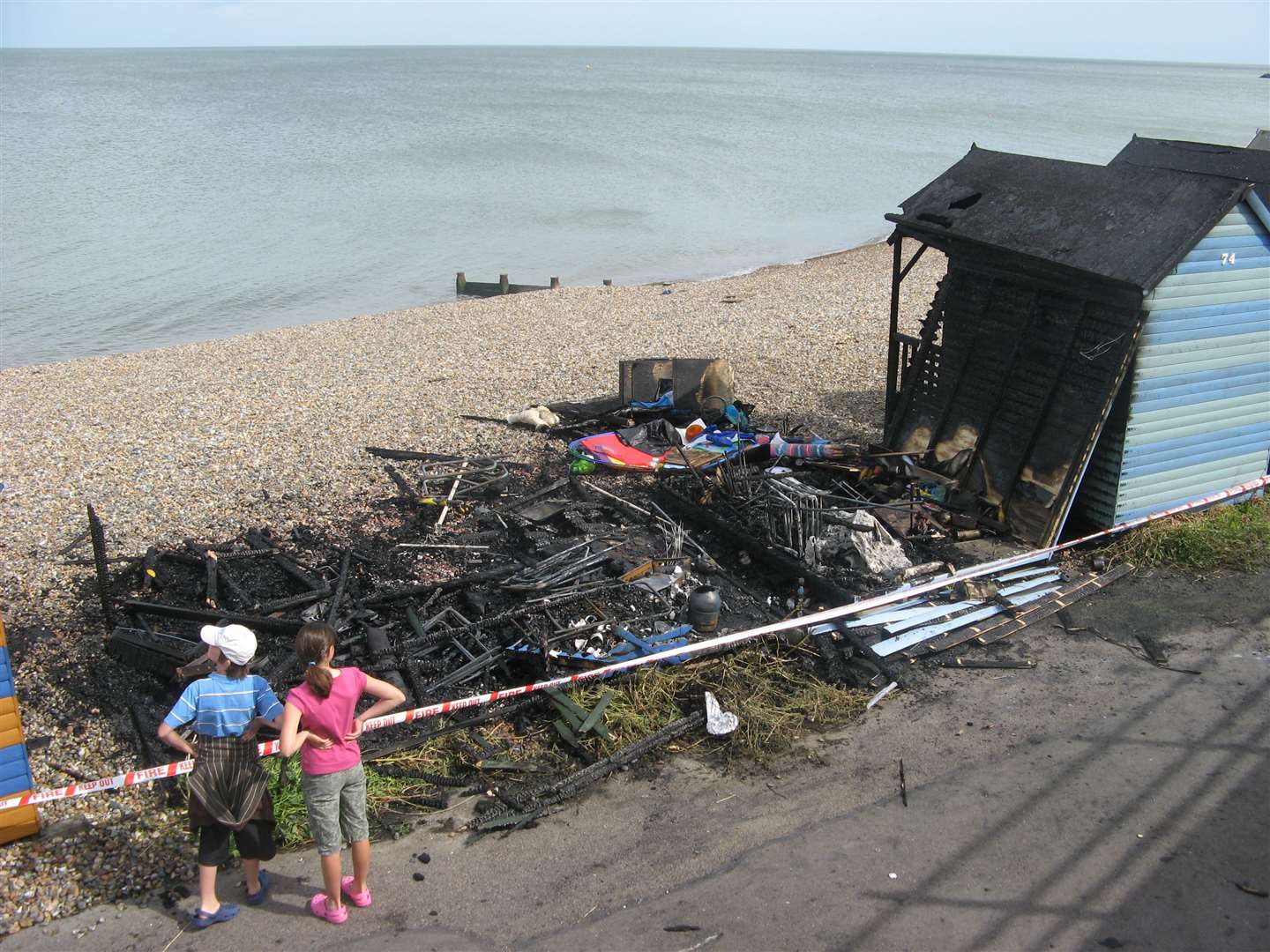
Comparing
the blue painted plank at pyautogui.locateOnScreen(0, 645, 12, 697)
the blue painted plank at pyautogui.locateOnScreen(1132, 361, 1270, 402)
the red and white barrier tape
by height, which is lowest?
the red and white barrier tape

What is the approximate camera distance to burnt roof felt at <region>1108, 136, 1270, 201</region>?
1270 centimetres

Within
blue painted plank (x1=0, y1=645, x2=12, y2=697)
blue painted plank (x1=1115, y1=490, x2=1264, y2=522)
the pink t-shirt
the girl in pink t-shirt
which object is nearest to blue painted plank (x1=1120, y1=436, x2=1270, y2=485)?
blue painted plank (x1=1115, y1=490, x2=1264, y2=522)

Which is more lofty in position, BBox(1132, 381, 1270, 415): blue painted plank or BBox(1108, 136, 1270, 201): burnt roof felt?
BBox(1108, 136, 1270, 201): burnt roof felt

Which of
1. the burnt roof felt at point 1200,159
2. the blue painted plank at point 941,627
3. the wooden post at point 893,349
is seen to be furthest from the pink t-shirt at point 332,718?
the burnt roof felt at point 1200,159

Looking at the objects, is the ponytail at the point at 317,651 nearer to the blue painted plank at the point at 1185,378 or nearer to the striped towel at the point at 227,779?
the striped towel at the point at 227,779

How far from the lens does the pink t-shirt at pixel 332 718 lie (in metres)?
5.27

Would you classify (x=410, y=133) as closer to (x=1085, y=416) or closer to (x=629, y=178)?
(x=629, y=178)

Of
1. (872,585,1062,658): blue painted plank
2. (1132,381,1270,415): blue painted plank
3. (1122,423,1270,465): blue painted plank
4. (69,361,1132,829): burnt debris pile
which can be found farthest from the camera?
(1122,423,1270,465): blue painted plank

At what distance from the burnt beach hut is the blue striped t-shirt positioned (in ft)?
25.9

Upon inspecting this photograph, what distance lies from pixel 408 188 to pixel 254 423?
3873 centimetres

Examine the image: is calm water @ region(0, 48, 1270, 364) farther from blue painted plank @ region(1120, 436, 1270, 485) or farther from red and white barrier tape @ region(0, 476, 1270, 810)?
blue painted plank @ region(1120, 436, 1270, 485)

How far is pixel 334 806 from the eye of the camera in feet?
17.9

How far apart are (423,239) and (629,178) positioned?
19.9 metres

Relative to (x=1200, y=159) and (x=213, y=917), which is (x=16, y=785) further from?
(x=1200, y=159)
